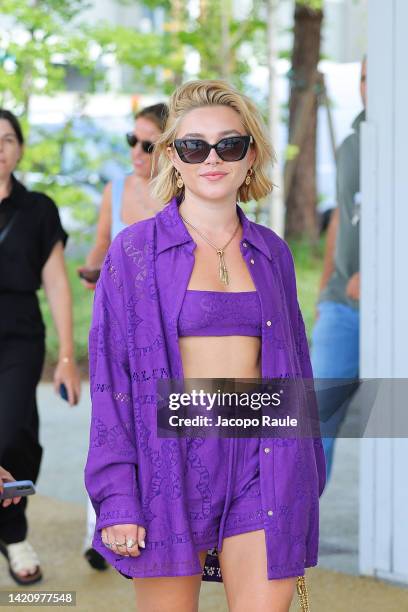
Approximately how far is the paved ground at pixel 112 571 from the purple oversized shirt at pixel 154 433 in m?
2.09

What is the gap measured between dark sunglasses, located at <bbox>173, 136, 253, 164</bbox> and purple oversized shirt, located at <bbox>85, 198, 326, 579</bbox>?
190 millimetres

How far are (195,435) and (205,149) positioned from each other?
0.78m

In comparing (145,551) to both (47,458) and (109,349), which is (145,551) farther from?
(47,458)

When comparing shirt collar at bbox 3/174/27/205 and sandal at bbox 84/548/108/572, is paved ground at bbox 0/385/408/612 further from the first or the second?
shirt collar at bbox 3/174/27/205

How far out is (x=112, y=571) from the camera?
18.5 ft

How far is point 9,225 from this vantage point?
5254 millimetres

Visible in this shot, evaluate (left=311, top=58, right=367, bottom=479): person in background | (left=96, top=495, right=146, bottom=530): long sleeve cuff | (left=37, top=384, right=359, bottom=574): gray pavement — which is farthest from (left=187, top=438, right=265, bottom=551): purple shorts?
(left=311, top=58, right=367, bottom=479): person in background

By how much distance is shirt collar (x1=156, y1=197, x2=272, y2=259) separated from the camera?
3131mm

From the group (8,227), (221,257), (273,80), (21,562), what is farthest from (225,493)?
(273,80)

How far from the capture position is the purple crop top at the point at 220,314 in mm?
3051

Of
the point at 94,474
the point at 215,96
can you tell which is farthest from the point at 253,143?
the point at 94,474

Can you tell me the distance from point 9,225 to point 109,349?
2.35 meters

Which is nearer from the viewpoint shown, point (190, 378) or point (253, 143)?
point (190, 378)

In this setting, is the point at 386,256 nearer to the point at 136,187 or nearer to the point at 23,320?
the point at 136,187
